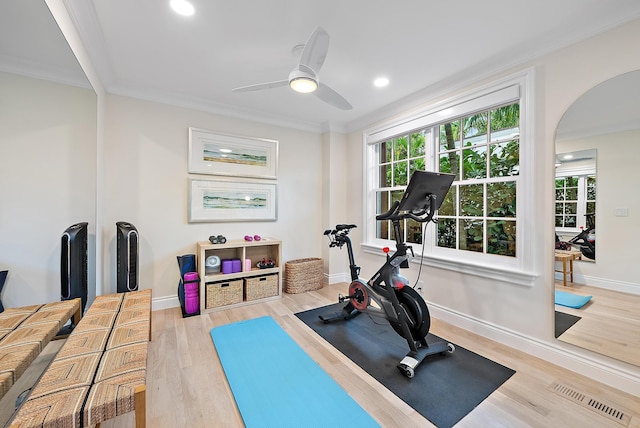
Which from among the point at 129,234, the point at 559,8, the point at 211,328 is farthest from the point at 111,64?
the point at 559,8

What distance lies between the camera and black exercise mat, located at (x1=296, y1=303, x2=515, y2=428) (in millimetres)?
1632

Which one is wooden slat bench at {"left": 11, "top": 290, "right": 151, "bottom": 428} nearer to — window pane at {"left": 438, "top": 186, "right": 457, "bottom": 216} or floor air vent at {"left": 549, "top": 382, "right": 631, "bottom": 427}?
floor air vent at {"left": 549, "top": 382, "right": 631, "bottom": 427}

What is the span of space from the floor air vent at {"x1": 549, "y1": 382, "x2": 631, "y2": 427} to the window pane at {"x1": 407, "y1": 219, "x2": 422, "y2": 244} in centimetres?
177

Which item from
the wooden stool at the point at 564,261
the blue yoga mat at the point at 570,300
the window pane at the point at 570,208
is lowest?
the blue yoga mat at the point at 570,300

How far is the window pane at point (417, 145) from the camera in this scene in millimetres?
3262

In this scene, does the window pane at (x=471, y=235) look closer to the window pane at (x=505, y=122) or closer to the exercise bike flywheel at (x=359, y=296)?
the window pane at (x=505, y=122)

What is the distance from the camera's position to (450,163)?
9.75 feet

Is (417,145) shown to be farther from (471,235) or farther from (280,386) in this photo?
(280,386)

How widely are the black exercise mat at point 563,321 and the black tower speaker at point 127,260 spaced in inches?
150

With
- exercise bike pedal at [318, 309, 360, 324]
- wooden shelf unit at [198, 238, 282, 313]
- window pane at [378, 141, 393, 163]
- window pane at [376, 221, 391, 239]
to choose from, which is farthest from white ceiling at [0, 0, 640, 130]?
exercise bike pedal at [318, 309, 360, 324]

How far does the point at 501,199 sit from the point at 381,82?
172cm

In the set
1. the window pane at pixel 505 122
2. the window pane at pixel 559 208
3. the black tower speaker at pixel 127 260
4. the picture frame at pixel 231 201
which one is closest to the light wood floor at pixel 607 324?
the window pane at pixel 559 208

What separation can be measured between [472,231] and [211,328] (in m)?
2.90

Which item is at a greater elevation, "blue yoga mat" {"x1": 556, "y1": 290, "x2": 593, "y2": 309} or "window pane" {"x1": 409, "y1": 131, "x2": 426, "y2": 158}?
"window pane" {"x1": 409, "y1": 131, "x2": 426, "y2": 158}
